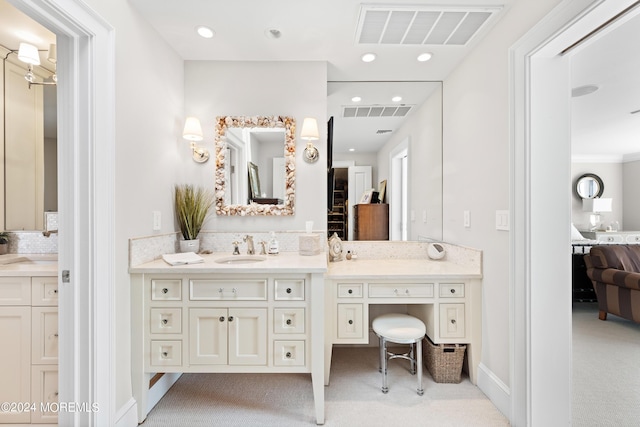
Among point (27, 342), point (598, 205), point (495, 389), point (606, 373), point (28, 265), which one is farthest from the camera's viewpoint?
point (598, 205)

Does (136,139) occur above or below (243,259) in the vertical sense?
above

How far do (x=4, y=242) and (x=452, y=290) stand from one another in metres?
2.96

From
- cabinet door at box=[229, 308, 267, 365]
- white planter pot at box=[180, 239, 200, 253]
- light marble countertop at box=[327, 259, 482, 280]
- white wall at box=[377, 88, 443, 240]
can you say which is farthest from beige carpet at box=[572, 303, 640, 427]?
white planter pot at box=[180, 239, 200, 253]

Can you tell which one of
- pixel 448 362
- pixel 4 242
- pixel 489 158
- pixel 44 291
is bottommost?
pixel 448 362

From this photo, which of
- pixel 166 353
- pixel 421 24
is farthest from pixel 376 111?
pixel 166 353

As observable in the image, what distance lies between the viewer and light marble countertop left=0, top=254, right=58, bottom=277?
1505mm

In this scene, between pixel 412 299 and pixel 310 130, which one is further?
pixel 310 130

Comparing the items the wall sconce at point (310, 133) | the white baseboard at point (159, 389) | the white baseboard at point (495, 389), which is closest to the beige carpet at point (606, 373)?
the white baseboard at point (495, 389)

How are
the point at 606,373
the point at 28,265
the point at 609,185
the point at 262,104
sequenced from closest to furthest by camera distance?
the point at 28,265 < the point at 606,373 < the point at 262,104 < the point at 609,185

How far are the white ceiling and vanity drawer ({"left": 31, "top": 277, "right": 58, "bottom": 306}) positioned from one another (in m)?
1.53

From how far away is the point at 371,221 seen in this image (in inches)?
103

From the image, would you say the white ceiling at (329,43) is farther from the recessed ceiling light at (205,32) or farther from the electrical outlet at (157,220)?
the electrical outlet at (157,220)

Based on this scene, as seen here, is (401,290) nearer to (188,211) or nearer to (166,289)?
(166,289)

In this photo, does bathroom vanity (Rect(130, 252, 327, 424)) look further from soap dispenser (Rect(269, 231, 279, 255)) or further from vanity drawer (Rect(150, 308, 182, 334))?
soap dispenser (Rect(269, 231, 279, 255))
